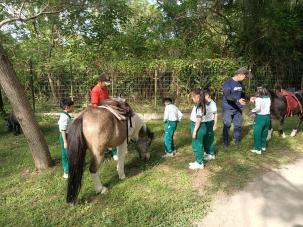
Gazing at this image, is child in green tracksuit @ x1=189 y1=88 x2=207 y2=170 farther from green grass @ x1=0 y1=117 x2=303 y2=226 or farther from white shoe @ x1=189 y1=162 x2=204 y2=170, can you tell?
green grass @ x1=0 y1=117 x2=303 y2=226

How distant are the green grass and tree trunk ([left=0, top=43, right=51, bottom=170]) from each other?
1.02 ft

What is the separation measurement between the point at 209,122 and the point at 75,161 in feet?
8.53

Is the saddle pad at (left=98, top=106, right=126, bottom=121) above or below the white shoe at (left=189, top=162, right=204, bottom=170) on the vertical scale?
above

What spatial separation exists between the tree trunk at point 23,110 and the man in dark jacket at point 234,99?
12.2 ft

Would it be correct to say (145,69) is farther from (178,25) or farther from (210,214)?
(210,214)

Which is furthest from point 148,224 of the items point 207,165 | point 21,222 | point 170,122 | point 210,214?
point 170,122

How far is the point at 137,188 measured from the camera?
5059mm

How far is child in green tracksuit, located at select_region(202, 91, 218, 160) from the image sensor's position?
5684 mm

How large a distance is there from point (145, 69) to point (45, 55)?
4988 millimetres

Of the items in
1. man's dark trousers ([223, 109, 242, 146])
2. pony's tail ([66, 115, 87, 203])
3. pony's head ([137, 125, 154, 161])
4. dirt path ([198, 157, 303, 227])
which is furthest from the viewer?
man's dark trousers ([223, 109, 242, 146])

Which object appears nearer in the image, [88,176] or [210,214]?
[210,214]

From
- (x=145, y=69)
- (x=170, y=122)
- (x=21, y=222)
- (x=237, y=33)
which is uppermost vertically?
(x=237, y=33)

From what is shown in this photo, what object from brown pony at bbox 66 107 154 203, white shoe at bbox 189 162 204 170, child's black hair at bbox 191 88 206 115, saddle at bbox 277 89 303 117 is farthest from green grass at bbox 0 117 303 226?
child's black hair at bbox 191 88 206 115

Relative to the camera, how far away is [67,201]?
14.9ft
